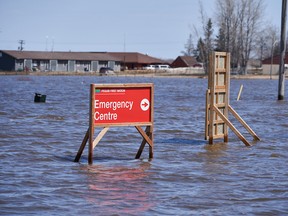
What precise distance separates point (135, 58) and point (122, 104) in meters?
153

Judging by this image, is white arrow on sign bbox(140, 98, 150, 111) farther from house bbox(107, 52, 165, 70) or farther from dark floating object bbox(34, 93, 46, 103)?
house bbox(107, 52, 165, 70)

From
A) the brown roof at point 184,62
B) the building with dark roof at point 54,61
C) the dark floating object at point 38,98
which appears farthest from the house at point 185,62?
the dark floating object at point 38,98

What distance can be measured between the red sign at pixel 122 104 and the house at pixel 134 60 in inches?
5824

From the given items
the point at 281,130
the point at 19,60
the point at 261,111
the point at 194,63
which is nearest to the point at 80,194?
the point at 281,130

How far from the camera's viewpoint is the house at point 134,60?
543 feet

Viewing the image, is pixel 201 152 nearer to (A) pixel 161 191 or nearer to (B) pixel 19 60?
(A) pixel 161 191

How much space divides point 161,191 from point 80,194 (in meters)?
1.32

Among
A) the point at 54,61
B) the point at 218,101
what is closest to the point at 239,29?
the point at 54,61

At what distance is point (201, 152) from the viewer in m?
17.4

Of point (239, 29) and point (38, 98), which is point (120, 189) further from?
point (239, 29)

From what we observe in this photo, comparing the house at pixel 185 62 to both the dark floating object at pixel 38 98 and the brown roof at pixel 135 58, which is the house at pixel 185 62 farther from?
the dark floating object at pixel 38 98

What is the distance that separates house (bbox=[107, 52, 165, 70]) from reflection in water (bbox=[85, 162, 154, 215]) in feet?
488

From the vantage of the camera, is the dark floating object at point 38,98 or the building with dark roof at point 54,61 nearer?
A: the dark floating object at point 38,98

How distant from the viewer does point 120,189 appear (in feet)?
39.9
